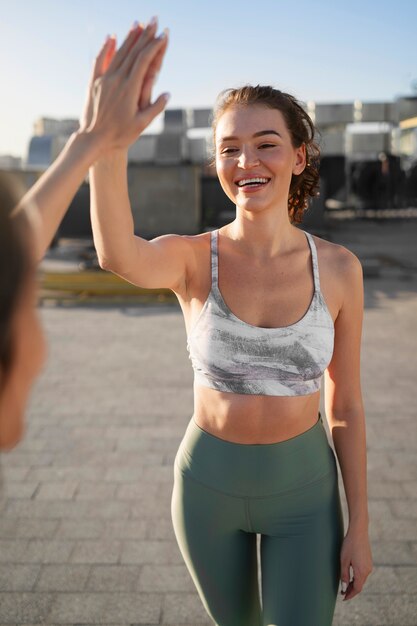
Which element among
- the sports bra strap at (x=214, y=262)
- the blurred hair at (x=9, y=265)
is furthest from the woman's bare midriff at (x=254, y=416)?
the blurred hair at (x=9, y=265)

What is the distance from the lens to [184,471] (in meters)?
2.13

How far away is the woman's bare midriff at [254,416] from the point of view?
205 cm

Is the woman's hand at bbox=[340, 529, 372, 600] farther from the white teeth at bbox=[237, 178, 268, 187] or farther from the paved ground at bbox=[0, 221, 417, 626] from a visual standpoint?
the paved ground at bbox=[0, 221, 417, 626]

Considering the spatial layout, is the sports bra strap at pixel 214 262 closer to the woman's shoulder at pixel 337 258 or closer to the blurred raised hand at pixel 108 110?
the woman's shoulder at pixel 337 258

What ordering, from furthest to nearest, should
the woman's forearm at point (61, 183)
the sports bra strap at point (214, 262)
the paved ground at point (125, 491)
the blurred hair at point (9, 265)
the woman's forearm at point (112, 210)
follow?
the paved ground at point (125, 491)
the sports bra strap at point (214, 262)
the woman's forearm at point (112, 210)
the woman's forearm at point (61, 183)
the blurred hair at point (9, 265)

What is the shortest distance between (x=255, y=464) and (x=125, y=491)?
2.72 meters

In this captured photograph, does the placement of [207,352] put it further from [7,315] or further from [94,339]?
[94,339]

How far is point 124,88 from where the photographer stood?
1208 mm

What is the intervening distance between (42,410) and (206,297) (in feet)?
14.9

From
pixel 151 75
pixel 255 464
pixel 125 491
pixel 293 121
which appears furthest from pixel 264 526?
pixel 125 491

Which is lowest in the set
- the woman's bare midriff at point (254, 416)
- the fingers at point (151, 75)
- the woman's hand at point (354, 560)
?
the woman's hand at point (354, 560)

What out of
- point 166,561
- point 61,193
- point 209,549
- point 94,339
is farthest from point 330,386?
point 94,339

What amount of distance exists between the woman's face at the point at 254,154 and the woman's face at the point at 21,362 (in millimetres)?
1266

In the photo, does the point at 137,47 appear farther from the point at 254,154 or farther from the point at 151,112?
the point at 254,154
